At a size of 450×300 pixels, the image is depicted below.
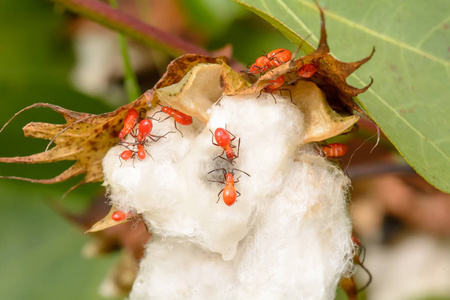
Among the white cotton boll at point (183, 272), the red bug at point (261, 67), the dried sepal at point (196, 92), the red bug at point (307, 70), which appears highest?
the red bug at point (307, 70)

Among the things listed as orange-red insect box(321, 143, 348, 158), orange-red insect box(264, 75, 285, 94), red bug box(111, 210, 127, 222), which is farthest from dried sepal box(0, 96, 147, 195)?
orange-red insect box(321, 143, 348, 158)

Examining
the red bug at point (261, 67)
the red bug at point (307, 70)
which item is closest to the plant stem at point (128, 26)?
the red bug at point (261, 67)

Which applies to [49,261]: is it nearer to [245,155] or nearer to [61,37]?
[61,37]

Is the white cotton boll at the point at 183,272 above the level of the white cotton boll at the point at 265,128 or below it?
below

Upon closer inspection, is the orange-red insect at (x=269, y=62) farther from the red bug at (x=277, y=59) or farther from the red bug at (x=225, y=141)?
the red bug at (x=225, y=141)

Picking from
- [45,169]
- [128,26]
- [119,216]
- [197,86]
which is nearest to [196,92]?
[197,86]

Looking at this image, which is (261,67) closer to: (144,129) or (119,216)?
(144,129)
